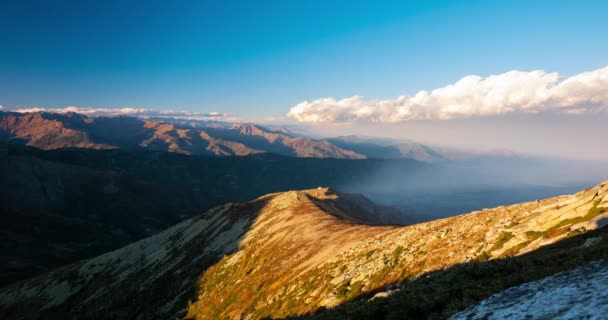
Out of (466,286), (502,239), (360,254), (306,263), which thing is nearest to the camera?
(466,286)

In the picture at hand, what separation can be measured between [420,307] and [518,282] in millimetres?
4203

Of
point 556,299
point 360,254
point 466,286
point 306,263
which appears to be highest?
point 556,299

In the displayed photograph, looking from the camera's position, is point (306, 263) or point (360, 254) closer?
point (360, 254)

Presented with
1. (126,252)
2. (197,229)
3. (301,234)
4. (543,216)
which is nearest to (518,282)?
(543,216)

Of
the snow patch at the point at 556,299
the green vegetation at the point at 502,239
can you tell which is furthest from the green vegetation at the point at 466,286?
the green vegetation at the point at 502,239

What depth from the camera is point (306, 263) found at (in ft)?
142

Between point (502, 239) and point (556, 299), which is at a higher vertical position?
point (556, 299)

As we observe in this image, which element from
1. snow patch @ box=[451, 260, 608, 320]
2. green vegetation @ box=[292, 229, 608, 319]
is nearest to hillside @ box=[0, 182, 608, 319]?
green vegetation @ box=[292, 229, 608, 319]

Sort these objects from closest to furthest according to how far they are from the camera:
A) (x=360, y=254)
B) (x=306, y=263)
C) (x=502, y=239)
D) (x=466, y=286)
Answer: (x=466, y=286)
(x=502, y=239)
(x=360, y=254)
(x=306, y=263)

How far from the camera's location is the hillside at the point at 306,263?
17.9m

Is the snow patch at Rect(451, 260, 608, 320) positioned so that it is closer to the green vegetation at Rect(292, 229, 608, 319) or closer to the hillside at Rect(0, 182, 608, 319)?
the green vegetation at Rect(292, 229, 608, 319)

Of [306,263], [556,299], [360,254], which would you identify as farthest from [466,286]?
[306,263]

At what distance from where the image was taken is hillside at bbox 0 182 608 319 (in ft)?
58.7

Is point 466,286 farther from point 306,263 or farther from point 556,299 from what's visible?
point 306,263
